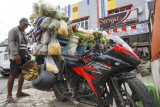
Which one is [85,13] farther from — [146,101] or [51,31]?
[146,101]

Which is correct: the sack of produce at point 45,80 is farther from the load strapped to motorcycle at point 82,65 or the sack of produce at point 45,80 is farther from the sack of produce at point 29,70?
the sack of produce at point 29,70

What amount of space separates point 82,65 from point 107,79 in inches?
19.6

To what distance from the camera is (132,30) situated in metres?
10.0

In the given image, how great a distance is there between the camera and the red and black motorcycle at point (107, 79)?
1.71 meters

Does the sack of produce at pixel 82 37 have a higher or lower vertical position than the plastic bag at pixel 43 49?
higher

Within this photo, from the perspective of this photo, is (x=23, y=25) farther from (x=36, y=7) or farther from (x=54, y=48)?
(x=54, y=48)

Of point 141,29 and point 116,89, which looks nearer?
point 116,89

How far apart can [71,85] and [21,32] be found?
2163mm

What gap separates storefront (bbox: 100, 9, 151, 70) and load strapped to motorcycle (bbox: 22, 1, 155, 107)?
283 inches

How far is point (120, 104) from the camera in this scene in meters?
1.86

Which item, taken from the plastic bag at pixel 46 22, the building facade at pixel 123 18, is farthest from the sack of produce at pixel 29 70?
the building facade at pixel 123 18

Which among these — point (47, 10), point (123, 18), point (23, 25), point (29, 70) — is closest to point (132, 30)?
point (123, 18)

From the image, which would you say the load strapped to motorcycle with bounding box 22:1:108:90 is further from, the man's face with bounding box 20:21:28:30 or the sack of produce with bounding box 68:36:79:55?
the man's face with bounding box 20:21:28:30

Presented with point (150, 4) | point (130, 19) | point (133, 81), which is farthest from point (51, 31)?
point (150, 4)
